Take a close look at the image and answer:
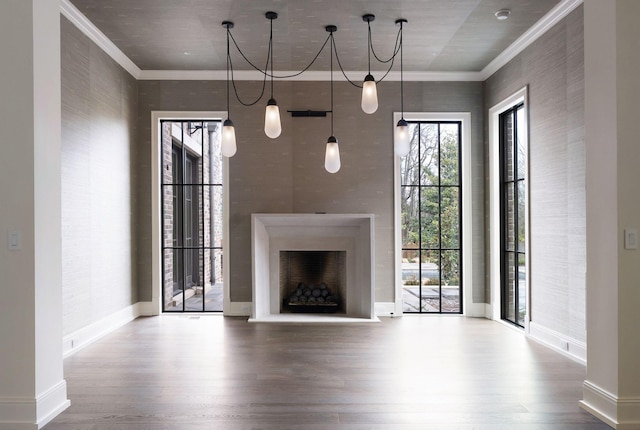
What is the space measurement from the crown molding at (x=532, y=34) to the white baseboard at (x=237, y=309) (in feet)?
13.8

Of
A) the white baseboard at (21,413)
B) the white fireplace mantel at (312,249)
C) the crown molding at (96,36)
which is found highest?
the crown molding at (96,36)

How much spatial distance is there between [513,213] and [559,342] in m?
1.65

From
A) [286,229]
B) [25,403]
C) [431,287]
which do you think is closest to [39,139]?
[25,403]

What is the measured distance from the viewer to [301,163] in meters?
5.69

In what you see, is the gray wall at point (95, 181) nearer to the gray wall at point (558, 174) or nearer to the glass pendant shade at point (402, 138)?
the glass pendant shade at point (402, 138)

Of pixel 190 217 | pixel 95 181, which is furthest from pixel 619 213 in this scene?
pixel 190 217

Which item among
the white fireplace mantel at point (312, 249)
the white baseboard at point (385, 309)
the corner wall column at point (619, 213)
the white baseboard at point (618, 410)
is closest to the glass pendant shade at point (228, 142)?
the white fireplace mantel at point (312, 249)

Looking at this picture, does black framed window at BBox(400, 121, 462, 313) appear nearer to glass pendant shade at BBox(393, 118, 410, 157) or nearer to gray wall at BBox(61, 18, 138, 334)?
glass pendant shade at BBox(393, 118, 410, 157)

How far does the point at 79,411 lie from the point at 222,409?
2.91ft

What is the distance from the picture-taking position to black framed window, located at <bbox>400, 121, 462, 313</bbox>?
5777 mm

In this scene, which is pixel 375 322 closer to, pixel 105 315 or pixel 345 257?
pixel 345 257

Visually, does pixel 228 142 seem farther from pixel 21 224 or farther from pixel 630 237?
pixel 630 237

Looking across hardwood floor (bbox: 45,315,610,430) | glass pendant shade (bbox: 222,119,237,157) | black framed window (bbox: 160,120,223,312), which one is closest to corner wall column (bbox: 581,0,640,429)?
hardwood floor (bbox: 45,315,610,430)

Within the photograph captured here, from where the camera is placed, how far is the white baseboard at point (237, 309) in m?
5.61
